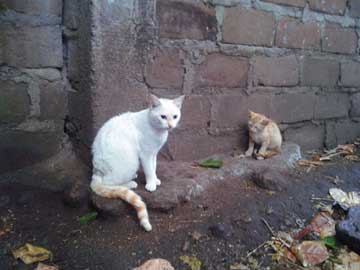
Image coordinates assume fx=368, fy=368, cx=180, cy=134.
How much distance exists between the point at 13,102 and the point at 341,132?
9.88 feet

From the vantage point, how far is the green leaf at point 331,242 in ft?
6.51

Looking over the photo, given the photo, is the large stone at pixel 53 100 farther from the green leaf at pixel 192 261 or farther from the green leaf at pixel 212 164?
the green leaf at pixel 192 261

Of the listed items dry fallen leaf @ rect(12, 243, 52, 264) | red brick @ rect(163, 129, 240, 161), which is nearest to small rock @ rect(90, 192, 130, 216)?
Result: dry fallen leaf @ rect(12, 243, 52, 264)

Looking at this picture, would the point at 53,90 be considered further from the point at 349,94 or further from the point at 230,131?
the point at 349,94

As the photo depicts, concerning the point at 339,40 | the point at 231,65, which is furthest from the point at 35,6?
the point at 339,40

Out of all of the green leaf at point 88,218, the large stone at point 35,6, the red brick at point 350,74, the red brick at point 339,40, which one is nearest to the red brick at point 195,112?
the green leaf at point 88,218

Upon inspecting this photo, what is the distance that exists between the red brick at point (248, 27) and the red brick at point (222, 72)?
0.14m

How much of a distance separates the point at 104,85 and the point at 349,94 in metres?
2.56

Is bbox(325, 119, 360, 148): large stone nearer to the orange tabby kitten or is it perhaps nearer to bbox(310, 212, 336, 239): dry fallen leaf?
the orange tabby kitten

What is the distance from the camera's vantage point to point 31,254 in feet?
5.85

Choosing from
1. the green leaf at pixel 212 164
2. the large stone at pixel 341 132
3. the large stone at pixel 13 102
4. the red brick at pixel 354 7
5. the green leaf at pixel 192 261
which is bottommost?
the green leaf at pixel 192 261

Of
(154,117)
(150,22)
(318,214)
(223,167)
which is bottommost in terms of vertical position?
(318,214)

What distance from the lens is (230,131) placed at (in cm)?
287

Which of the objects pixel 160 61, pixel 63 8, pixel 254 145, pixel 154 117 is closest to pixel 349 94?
pixel 254 145
